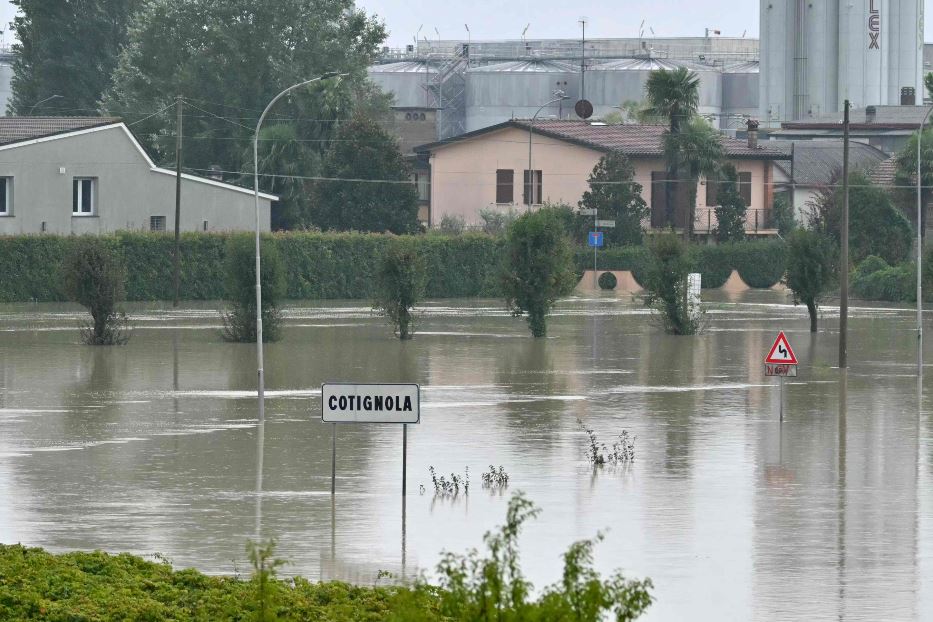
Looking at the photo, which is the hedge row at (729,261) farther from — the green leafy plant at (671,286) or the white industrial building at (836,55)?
the green leafy plant at (671,286)

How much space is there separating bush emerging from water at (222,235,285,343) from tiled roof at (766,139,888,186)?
51622mm

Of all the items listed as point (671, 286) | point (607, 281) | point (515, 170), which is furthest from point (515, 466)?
point (515, 170)

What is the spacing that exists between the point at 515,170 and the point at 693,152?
11564 millimetres

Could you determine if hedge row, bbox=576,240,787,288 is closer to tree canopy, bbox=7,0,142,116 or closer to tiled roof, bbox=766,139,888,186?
tiled roof, bbox=766,139,888,186

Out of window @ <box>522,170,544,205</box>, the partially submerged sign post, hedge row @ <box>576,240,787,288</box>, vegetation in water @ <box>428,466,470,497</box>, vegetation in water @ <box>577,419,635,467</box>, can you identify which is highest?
window @ <box>522,170,544,205</box>

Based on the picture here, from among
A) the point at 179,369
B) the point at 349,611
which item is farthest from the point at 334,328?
the point at 349,611

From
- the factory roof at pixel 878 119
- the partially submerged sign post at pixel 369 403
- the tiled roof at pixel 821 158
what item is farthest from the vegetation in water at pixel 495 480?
the factory roof at pixel 878 119

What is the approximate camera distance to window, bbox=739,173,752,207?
87.6 m

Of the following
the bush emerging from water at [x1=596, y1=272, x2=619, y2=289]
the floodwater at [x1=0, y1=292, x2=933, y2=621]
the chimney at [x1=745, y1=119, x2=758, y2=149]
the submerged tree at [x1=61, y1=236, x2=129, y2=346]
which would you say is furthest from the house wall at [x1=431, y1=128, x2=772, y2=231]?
the floodwater at [x1=0, y1=292, x2=933, y2=621]

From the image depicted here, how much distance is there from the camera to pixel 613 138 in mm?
87812

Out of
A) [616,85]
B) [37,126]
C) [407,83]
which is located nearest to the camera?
[37,126]

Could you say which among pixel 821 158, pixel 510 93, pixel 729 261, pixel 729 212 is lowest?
pixel 729 261

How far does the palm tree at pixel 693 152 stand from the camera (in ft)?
259

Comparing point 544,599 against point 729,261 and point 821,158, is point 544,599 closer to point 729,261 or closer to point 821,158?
point 729,261
